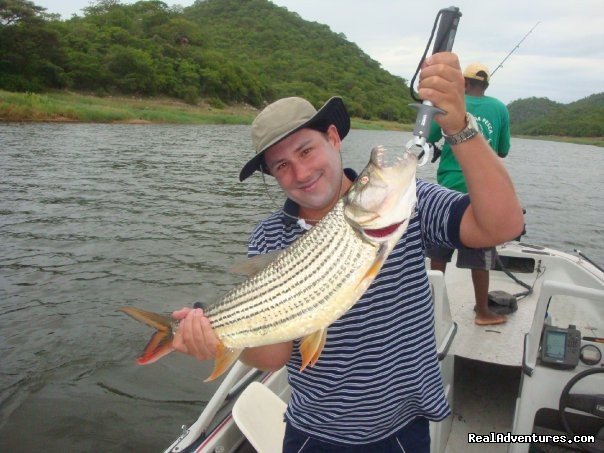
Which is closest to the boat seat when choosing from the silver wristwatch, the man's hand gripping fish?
the man's hand gripping fish

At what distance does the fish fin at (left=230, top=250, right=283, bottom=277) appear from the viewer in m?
2.44

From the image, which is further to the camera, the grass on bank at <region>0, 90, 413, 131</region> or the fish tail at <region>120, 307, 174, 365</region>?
the grass on bank at <region>0, 90, 413, 131</region>

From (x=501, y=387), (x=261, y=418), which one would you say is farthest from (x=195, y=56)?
(x=261, y=418)

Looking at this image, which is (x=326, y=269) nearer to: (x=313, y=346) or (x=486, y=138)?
(x=313, y=346)

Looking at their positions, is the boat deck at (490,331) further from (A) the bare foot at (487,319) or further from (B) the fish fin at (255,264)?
(B) the fish fin at (255,264)

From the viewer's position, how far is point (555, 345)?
3457mm

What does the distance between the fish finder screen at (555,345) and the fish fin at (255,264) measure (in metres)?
2.25

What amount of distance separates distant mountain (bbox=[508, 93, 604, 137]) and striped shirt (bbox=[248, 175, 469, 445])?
96316 mm

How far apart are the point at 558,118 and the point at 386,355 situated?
115415 mm

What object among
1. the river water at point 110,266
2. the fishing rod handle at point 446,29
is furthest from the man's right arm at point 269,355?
the river water at point 110,266

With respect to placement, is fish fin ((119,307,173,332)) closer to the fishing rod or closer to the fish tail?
the fish tail

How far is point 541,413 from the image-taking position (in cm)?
360

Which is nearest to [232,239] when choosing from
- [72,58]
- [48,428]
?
[48,428]

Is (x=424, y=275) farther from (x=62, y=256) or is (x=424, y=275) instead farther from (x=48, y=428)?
(x=62, y=256)
